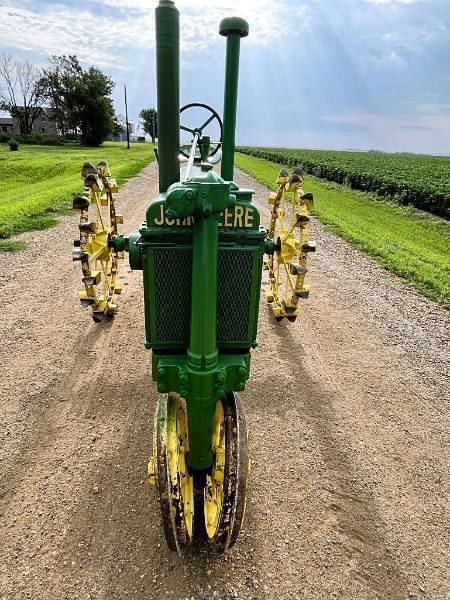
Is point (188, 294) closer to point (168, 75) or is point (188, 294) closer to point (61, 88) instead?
point (168, 75)

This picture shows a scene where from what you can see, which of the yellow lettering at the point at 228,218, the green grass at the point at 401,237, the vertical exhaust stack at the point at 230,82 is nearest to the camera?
the yellow lettering at the point at 228,218

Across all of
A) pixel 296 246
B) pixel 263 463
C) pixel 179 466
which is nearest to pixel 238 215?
pixel 296 246

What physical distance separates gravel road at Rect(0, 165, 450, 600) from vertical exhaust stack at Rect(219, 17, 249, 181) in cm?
231

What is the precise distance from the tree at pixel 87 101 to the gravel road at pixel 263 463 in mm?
50249

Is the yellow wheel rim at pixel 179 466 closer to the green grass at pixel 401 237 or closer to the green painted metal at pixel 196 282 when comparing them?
the green painted metal at pixel 196 282

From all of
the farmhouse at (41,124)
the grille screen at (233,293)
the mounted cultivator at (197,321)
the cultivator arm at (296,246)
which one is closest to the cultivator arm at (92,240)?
the mounted cultivator at (197,321)

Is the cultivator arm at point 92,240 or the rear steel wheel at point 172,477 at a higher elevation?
the cultivator arm at point 92,240

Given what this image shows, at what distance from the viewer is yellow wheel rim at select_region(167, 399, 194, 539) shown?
2.36 metres

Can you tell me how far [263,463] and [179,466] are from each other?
1.17m

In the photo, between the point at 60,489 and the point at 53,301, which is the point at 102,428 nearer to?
the point at 60,489

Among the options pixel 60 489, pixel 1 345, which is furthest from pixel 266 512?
pixel 1 345

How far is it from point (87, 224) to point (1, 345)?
2910 mm

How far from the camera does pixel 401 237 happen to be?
1154 cm

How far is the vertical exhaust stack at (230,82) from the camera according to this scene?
2.76 metres
